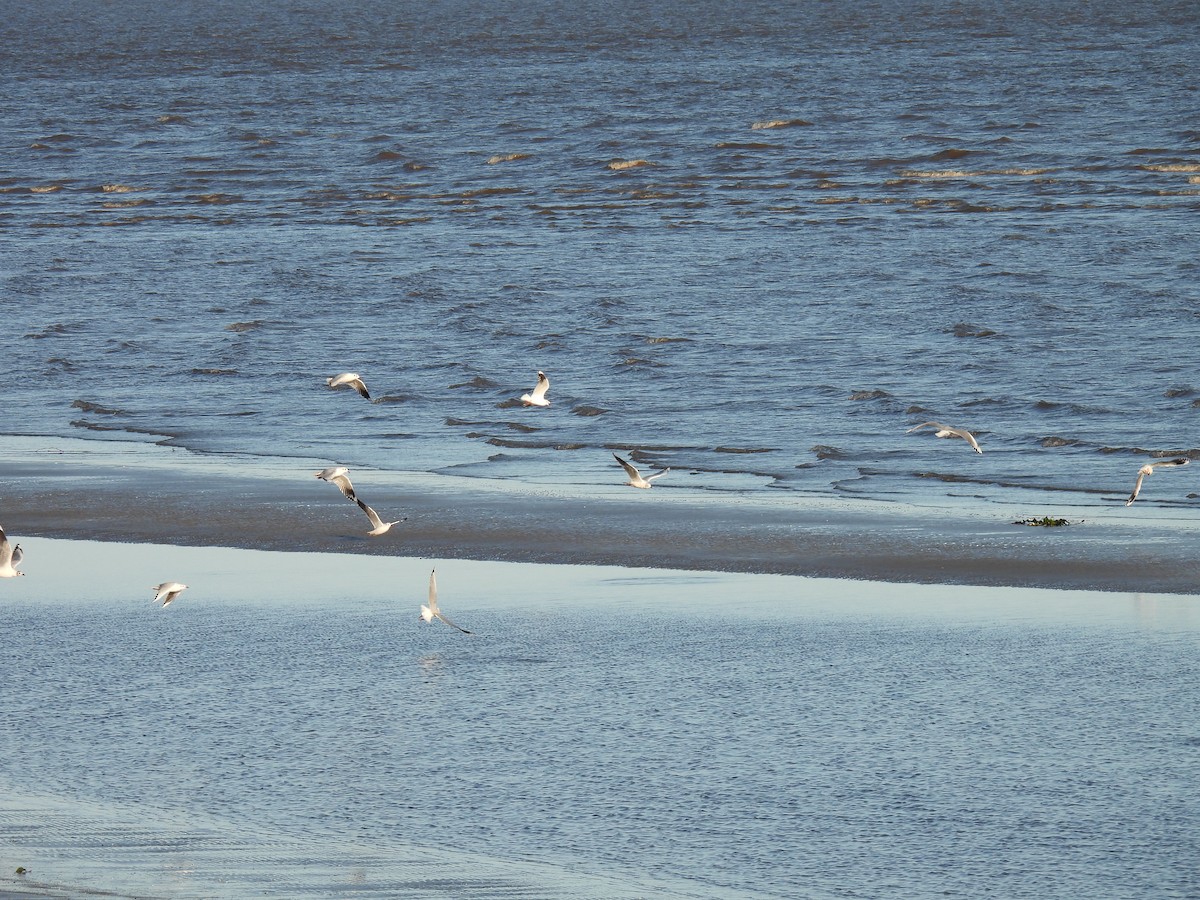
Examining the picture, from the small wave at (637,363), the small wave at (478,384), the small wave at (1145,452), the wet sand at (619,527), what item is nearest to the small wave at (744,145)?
the small wave at (637,363)

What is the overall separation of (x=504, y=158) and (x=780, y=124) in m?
6.81

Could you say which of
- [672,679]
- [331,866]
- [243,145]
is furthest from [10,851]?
[243,145]

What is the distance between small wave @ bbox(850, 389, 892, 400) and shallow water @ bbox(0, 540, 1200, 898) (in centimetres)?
679

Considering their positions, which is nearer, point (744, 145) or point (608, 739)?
point (608, 739)

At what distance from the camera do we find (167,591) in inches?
315

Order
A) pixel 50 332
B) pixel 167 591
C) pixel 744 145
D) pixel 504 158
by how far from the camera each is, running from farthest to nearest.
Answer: pixel 744 145 → pixel 504 158 → pixel 50 332 → pixel 167 591

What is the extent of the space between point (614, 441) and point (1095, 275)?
33.2 feet

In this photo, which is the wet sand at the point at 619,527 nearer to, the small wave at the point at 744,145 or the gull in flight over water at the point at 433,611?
the gull in flight over water at the point at 433,611

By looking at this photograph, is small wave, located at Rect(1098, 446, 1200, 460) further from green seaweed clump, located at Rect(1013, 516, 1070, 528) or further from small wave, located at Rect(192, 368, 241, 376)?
small wave, located at Rect(192, 368, 241, 376)

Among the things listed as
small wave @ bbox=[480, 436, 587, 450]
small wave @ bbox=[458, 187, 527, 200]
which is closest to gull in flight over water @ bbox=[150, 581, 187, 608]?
small wave @ bbox=[480, 436, 587, 450]

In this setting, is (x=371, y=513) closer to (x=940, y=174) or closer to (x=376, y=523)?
(x=376, y=523)

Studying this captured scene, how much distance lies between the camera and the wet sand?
9.08 meters

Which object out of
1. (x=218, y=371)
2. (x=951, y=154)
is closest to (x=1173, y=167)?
(x=951, y=154)

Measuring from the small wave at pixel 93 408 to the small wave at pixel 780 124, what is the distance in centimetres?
2742
